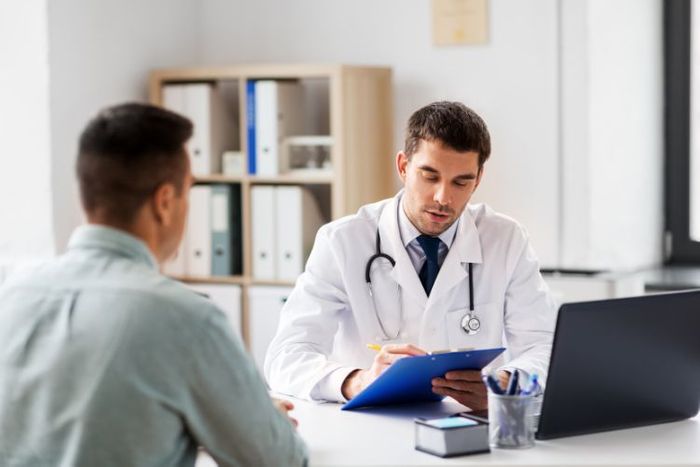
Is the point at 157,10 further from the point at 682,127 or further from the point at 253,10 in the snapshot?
the point at 682,127

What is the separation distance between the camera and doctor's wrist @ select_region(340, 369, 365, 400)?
7.08ft

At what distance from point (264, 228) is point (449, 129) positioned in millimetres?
1795

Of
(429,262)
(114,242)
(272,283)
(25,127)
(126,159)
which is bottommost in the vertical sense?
(272,283)

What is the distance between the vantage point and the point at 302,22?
14.3 feet

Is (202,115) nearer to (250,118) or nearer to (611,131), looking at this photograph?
(250,118)

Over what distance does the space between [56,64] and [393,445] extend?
8.16 feet

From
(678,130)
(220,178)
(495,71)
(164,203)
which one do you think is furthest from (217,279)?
(164,203)

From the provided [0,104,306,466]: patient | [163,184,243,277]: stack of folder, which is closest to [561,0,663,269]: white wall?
[163,184,243,277]: stack of folder

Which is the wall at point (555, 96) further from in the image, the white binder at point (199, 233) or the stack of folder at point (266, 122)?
the white binder at point (199, 233)

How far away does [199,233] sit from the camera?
13.6 feet

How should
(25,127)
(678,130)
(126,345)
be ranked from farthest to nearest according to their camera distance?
(678,130)
(25,127)
(126,345)

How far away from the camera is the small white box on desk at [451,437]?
1788 millimetres

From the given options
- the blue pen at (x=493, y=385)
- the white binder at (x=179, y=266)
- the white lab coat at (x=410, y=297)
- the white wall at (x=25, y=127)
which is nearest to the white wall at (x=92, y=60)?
the white wall at (x=25, y=127)

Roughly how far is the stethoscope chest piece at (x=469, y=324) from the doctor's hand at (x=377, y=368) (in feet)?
1.17
